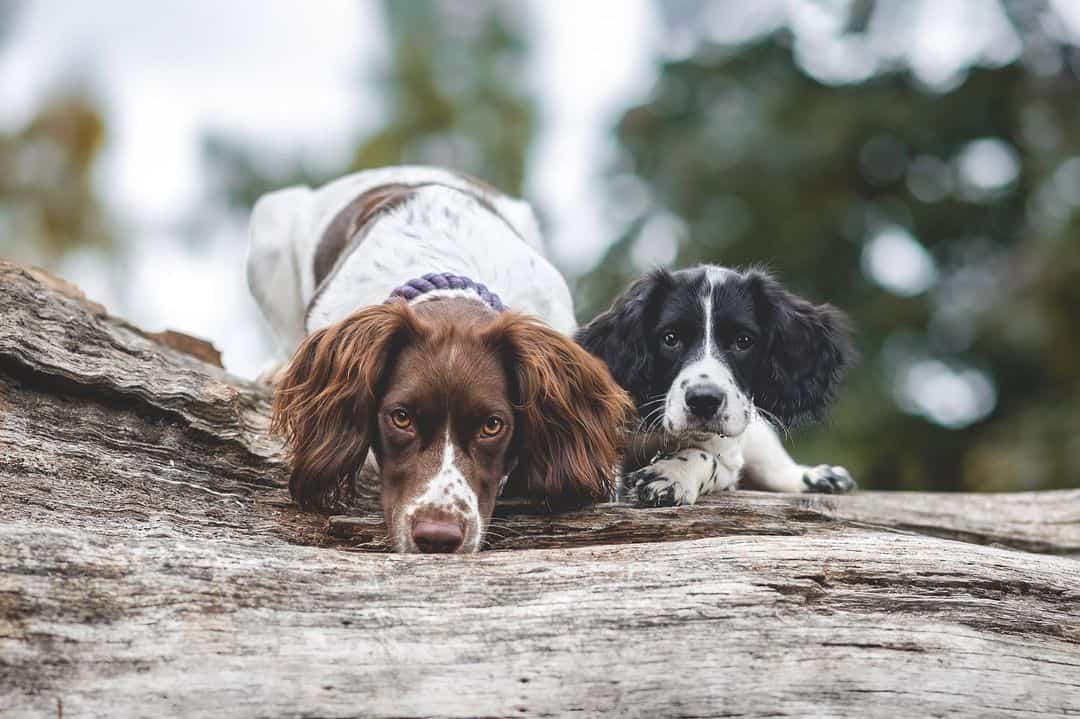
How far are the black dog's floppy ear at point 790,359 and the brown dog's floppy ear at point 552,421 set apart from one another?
3.12 feet

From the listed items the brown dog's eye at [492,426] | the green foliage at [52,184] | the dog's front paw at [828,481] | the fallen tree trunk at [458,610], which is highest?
the green foliage at [52,184]

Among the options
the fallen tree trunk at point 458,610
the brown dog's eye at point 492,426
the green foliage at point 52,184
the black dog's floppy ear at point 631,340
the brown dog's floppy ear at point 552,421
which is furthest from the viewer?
the green foliage at point 52,184

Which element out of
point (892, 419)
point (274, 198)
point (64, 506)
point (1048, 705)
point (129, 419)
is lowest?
point (1048, 705)

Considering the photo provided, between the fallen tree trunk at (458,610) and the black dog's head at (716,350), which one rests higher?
the black dog's head at (716,350)

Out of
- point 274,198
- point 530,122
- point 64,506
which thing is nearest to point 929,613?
point 64,506

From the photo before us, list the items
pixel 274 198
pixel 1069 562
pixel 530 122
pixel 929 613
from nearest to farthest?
1. pixel 929 613
2. pixel 1069 562
3. pixel 274 198
4. pixel 530 122

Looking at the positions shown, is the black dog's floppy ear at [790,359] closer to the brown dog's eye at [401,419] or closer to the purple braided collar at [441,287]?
the purple braided collar at [441,287]

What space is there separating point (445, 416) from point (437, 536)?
1.31ft

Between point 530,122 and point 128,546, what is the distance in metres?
16.4

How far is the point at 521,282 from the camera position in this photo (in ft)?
15.7

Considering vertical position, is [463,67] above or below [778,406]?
above

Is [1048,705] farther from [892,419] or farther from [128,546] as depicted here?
[892,419]

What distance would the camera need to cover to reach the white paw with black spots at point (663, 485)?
4.20m

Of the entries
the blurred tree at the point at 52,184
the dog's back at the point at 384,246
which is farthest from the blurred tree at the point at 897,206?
the blurred tree at the point at 52,184
